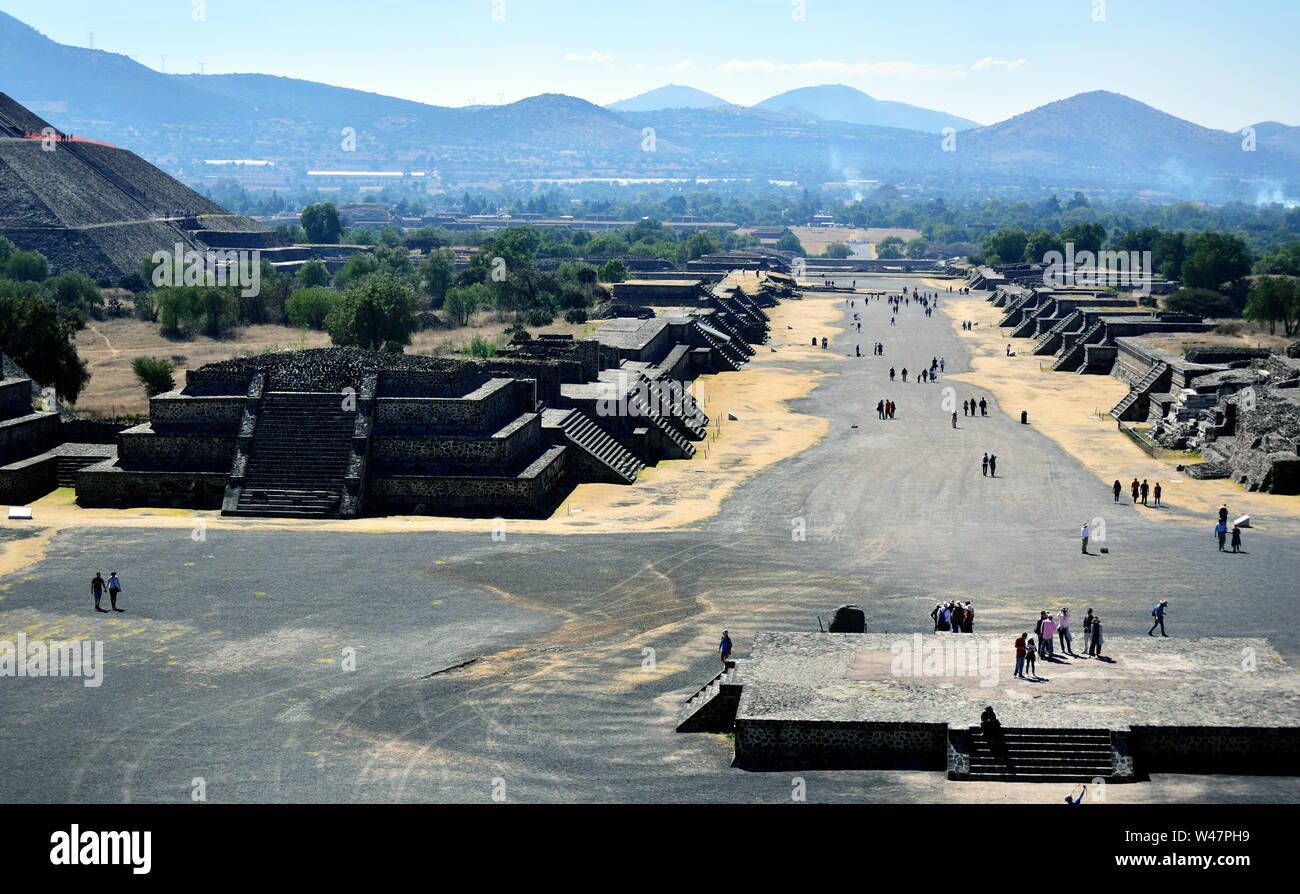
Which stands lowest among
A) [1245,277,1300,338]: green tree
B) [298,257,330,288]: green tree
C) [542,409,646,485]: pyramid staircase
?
[542,409,646,485]: pyramid staircase

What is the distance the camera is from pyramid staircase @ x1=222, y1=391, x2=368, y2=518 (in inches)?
1620

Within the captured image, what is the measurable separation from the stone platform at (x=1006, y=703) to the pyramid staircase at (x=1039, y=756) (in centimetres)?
6

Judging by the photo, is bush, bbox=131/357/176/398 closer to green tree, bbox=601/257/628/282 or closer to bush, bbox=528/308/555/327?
bush, bbox=528/308/555/327

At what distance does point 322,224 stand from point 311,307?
85512 millimetres

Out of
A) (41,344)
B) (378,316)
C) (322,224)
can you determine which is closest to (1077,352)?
(378,316)

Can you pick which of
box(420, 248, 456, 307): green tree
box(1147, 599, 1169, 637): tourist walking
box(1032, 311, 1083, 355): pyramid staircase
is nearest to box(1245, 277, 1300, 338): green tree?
box(1032, 311, 1083, 355): pyramid staircase

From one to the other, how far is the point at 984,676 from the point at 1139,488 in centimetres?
2204

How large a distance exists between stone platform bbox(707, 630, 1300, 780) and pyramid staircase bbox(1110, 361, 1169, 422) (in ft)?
120

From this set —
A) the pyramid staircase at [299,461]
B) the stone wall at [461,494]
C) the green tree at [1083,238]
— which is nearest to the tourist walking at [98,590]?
the pyramid staircase at [299,461]

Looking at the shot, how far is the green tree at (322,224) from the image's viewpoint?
560ft

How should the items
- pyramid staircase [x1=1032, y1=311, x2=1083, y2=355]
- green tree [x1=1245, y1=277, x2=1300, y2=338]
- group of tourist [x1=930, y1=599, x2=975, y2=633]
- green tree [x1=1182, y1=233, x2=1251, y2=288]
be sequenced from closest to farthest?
group of tourist [x1=930, y1=599, x2=975, y2=633] → green tree [x1=1245, y1=277, x2=1300, y2=338] → pyramid staircase [x1=1032, y1=311, x2=1083, y2=355] → green tree [x1=1182, y1=233, x2=1251, y2=288]
